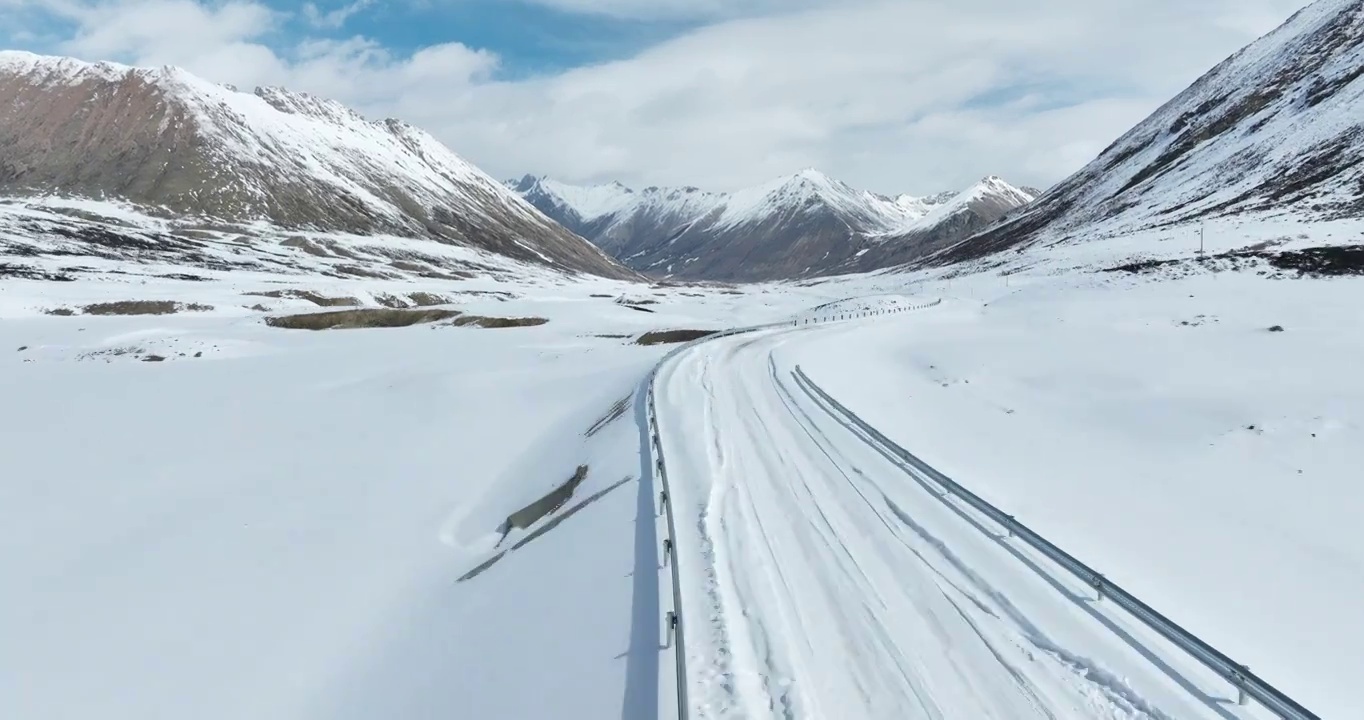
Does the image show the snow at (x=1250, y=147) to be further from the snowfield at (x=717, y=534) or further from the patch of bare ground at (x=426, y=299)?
the patch of bare ground at (x=426, y=299)

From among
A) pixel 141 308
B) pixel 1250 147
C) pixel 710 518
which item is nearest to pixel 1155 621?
pixel 710 518

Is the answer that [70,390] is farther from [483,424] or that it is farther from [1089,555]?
[1089,555]

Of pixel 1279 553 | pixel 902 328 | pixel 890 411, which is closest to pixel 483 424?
pixel 890 411

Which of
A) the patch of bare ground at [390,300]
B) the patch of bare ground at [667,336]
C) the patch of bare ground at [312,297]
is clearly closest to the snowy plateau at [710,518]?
the patch of bare ground at [667,336]

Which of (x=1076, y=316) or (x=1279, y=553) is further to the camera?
(x=1076, y=316)

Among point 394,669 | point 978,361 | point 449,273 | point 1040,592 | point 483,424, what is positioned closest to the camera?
point 1040,592

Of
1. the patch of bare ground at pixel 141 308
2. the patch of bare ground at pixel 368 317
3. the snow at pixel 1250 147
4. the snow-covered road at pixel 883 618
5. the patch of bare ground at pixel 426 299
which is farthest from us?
the patch of bare ground at pixel 426 299

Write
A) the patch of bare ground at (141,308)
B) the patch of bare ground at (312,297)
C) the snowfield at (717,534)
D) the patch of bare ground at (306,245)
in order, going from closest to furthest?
the snowfield at (717,534)
the patch of bare ground at (141,308)
the patch of bare ground at (312,297)
the patch of bare ground at (306,245)

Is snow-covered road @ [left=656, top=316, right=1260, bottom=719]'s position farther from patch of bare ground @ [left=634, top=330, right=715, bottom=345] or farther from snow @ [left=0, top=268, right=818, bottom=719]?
patch of bare ground @ [left=634, top=330, right=715, bottom=345]
